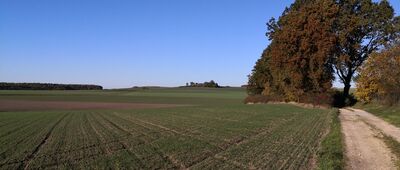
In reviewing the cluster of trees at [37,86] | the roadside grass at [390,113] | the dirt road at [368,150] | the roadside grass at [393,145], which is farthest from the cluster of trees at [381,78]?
the cluster of trees at [37,86]

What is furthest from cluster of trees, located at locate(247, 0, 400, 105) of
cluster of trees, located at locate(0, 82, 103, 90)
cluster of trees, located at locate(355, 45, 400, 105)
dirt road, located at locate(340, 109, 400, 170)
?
cluster of trees, located at locate(0, 82, 103, 90)

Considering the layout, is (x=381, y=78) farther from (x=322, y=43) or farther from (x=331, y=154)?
(x=331, y=154)

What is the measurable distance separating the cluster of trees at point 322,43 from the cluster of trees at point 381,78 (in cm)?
311

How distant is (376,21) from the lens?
60906 millimetres

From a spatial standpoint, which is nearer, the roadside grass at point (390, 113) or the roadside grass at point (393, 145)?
the roadside grass at point (393, 145)

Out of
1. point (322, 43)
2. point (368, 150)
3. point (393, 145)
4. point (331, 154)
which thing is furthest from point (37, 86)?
point (331, 154)

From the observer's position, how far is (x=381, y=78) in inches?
2079

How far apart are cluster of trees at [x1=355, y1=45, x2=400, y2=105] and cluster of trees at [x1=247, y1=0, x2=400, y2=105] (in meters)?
3.11

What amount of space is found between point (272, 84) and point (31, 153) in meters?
51.9

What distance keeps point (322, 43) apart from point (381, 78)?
7.58m

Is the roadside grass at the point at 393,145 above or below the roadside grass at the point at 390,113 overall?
below

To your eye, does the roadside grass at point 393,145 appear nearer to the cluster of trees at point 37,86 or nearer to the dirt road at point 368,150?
the dirt road at point 368,150

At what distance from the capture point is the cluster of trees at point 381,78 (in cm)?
4894

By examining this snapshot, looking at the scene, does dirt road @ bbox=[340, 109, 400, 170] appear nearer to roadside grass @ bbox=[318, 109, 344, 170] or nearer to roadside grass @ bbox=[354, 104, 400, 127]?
roadside grass @ bbox=[318, 109, 344, 170]
